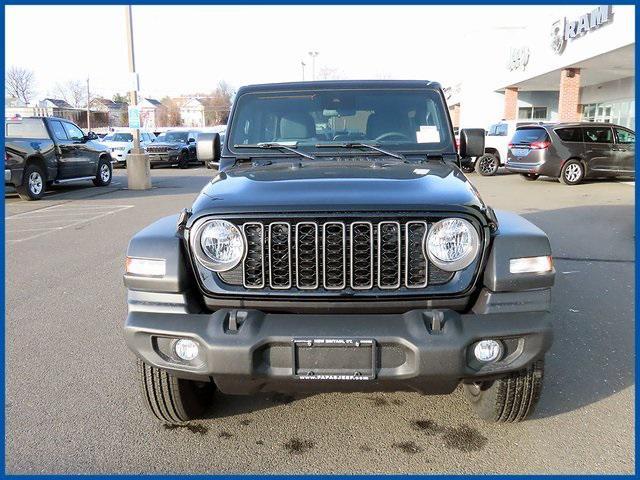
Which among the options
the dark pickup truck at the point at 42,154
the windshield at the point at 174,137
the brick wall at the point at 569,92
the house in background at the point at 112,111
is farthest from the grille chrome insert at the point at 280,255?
the house in background at the point at 112,111

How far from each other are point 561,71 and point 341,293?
22.3 m

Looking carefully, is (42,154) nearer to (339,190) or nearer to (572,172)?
(339,190)

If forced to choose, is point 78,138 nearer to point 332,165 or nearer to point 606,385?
point 332,165

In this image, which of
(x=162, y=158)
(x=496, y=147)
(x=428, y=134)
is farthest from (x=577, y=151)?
(x=162, y=158)

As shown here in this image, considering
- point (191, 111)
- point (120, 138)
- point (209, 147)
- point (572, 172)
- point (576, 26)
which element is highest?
point (191, 111)

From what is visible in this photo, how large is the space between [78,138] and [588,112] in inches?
912

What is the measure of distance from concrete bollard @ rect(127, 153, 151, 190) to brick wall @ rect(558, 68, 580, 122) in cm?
1593

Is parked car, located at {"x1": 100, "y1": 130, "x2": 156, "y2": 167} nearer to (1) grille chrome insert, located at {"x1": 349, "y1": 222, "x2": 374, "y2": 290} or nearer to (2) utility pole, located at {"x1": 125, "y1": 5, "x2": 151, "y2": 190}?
(2) utility pole, located at {"x1": 125, "y1": 5, "x2": 151, "y2": 190}

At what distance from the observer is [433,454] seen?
2.83 meters

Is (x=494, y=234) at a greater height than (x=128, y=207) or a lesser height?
greater

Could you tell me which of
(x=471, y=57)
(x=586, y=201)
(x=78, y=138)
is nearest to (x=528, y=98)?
(x=471, y=57)

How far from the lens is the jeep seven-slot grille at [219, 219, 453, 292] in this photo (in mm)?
2590

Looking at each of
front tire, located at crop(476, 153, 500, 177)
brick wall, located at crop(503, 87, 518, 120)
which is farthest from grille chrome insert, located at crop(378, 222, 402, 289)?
brick wall, located at crop(503, 87, 518, 120)

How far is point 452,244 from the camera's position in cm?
260
